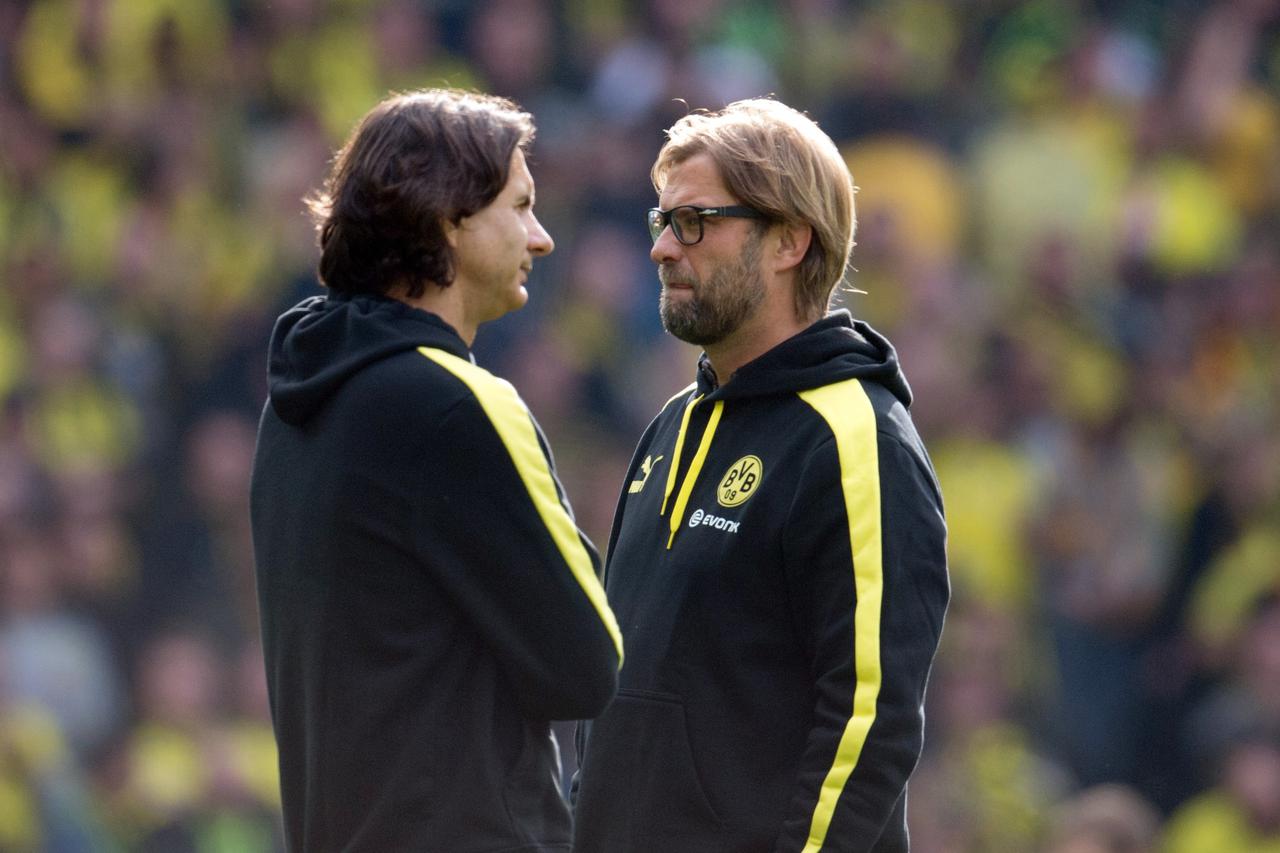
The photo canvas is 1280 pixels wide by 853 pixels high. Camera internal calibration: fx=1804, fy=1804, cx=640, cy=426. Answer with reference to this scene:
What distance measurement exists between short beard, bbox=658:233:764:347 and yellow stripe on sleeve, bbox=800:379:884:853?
0.24 meters

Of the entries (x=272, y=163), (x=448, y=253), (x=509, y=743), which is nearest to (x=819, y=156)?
(x=448, y=253)

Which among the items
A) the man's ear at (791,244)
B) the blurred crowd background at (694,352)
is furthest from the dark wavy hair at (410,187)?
the blurred crowd background at (694,352)

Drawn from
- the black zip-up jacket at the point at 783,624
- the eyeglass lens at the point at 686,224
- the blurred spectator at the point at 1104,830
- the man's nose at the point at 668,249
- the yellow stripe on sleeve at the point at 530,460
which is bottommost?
the blurred spectator at the point at 1104,830

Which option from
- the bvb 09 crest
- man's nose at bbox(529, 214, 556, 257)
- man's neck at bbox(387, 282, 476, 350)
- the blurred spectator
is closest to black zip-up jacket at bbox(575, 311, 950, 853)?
the bvb 09 crest

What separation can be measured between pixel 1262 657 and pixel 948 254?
2.09 meters

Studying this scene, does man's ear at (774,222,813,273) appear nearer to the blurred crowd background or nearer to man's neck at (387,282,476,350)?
man's neck at (387,282,476,350)

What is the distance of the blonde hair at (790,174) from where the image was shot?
111 inches

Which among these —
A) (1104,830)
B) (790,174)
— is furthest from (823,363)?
(1104,830)

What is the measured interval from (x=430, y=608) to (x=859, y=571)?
1.99 ft

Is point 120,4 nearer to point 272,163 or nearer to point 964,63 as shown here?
point 272,163

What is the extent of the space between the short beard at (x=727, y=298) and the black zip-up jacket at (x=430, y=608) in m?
0.51

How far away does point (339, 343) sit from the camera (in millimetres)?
2465

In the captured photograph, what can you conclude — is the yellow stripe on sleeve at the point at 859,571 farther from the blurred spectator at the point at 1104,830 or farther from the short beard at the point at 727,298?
the blurred spectator at the point at 1104,830

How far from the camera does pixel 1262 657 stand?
266 inches
